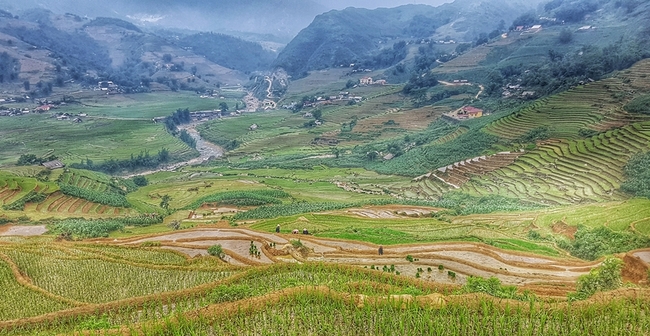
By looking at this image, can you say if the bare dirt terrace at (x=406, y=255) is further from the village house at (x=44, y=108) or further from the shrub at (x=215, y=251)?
the village house at (x=44, y=108)

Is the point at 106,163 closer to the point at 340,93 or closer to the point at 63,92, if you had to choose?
the point at 340,93

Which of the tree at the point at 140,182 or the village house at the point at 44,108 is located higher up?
the village house at the point at 44,108

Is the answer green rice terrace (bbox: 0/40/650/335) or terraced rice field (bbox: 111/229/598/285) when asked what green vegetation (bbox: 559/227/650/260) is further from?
terraced rice field (bbox: 111/229/598/285)

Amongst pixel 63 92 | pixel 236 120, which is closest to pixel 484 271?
pixel 236 120

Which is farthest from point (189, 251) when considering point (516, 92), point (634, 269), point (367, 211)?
point (516, 92)

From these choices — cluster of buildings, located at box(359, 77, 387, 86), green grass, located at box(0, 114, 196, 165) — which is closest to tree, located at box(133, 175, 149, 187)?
green grass, located at box(0, 114, 196, 165)

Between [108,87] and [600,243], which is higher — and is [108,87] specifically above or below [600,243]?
above

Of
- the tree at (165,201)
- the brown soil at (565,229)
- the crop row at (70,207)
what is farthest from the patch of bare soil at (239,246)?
the tree at (165,201)

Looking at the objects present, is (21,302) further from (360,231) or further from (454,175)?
(454,175)
